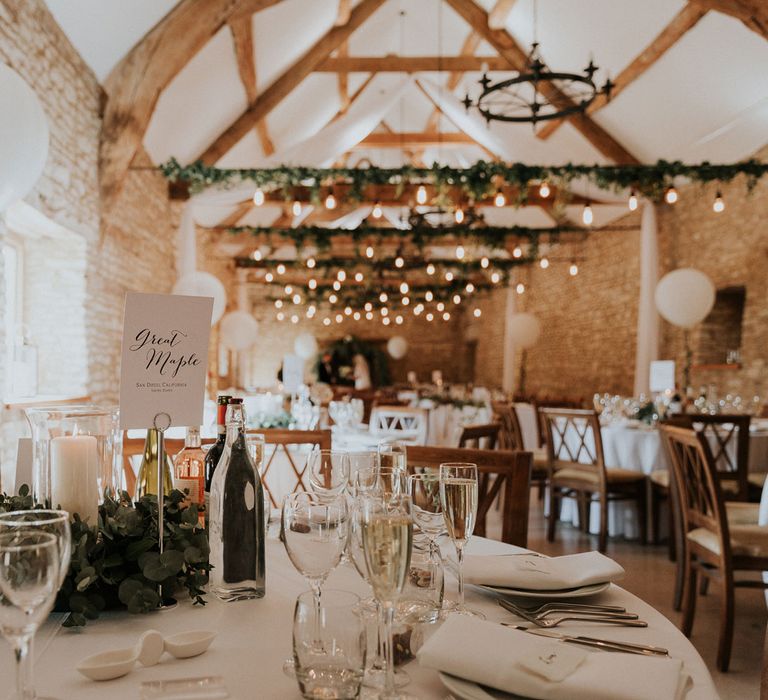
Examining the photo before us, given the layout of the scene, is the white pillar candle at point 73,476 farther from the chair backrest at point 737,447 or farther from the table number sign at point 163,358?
the chair backrest at point 737,447

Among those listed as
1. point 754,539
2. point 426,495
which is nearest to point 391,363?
point 754,539

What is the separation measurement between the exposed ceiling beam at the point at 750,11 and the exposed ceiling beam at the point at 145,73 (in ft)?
11.3

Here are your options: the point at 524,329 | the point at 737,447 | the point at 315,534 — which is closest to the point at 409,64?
the point at 524,329

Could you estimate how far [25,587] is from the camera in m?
0.80

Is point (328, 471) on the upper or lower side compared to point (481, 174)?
lower

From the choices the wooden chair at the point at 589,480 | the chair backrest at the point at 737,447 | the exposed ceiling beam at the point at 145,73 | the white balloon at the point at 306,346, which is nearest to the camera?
the chair backrest at the point at 737,447

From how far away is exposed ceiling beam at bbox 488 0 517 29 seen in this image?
7.75m

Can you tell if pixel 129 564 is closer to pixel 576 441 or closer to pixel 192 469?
pixel 192 469

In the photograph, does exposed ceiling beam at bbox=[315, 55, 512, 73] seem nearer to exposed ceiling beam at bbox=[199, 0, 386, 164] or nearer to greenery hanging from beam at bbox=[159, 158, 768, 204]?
exposed ceiling beam at bbox=[199, 0, 386, 164]

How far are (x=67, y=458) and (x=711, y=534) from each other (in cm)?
285

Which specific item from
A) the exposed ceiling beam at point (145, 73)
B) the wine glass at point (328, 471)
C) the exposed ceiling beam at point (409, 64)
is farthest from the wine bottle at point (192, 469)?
the exposed ceiling beam at point (409, 64)

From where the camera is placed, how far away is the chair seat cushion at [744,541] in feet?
9.81

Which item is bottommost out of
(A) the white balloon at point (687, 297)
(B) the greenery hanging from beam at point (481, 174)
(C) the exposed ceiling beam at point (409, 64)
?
(A) the white balloon at point (687, 297)

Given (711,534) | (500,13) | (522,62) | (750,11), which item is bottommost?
(711,534)
